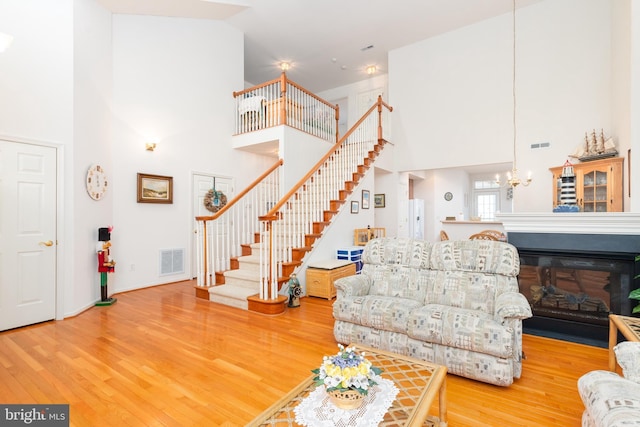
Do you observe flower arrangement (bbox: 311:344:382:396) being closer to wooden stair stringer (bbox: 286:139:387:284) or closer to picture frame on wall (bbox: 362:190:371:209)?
wooden stair stringer (bbox: 286:139:387:284)

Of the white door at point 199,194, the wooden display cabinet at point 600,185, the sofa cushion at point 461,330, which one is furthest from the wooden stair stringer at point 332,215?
the wooden display cabinet at point 600,185

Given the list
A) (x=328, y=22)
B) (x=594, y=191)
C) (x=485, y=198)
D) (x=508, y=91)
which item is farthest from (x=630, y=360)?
(x=485, y=198)

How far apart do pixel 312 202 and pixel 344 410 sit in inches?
154

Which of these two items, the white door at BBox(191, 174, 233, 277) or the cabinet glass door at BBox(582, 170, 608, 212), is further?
the white door at BBox(191, 174, 233, 277)

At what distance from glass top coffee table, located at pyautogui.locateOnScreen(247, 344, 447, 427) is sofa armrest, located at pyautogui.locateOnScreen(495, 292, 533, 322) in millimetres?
831

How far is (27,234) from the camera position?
3.44 metres

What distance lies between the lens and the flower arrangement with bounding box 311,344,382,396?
1.32 m

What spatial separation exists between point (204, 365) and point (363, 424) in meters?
1.72

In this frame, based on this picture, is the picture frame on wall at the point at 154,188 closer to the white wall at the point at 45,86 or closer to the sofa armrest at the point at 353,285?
the white wall at the point at 45,86

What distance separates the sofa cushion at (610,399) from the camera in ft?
3.77

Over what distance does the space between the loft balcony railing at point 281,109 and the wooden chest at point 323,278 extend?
2.94 m

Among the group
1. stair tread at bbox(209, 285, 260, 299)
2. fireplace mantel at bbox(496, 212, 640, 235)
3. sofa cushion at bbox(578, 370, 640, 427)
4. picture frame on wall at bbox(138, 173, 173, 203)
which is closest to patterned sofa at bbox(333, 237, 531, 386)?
sofa cushion at bbox(578, 370, 640, 427)

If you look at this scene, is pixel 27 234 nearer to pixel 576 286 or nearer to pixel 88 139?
pixel 88 139

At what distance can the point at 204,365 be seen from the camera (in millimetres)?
2490
